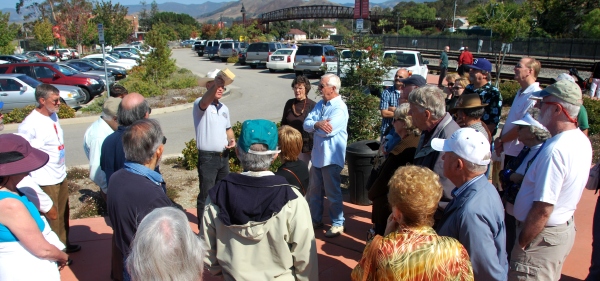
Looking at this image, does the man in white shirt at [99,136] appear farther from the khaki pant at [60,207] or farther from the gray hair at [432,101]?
the gray hair at [432,101]

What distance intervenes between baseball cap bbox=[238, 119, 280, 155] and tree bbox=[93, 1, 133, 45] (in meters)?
42.2

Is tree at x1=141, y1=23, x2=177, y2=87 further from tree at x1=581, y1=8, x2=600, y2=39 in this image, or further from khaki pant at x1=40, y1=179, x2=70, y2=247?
tree at x1=581, y1=8, x2=600, y2=39

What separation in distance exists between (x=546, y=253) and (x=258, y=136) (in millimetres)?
2166

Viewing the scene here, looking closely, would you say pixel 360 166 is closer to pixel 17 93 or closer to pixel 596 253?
pixel 596 253

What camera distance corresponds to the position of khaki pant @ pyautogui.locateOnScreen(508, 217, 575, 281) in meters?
2.96

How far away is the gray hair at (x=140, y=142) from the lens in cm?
273

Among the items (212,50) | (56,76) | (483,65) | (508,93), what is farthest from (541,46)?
(56,76)

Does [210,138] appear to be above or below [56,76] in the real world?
below

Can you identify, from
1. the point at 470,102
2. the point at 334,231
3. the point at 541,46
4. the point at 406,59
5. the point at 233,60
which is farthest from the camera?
the point at 233,60

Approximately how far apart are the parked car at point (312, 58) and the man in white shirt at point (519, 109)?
17201 mm

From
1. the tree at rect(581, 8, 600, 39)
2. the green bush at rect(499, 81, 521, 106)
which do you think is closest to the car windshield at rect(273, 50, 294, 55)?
the green bush at rect(499, 81, 521, 106)

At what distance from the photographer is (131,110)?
3607mm

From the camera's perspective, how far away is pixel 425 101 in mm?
3342

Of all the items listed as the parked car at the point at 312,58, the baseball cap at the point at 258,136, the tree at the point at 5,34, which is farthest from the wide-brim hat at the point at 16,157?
the tree at the point at 5,34
